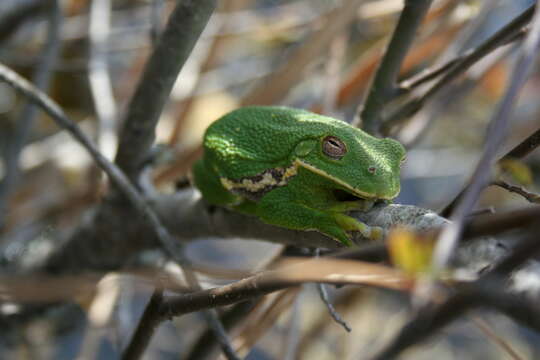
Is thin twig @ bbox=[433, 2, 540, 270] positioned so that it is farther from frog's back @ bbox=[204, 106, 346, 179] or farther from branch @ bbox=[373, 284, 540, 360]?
frog's back @ bbox=[204, 106, 346, 179]

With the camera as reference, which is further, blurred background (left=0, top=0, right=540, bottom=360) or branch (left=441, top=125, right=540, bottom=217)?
blurred background (left=0, top=0, right=540, bottom=360)

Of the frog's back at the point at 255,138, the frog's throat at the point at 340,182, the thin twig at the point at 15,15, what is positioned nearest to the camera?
the frog's throat at the point at 340,182

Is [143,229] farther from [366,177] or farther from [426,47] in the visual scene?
[426,47]

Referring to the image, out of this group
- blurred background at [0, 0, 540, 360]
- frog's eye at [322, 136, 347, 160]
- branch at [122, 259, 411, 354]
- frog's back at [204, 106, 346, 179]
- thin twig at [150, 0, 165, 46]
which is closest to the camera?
branch at [122, 259, 411, 354]

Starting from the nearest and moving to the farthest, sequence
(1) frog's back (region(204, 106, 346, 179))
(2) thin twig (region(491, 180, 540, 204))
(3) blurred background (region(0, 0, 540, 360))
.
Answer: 1. (2) thin twig (region(491, 180, 540, 204))
2. (1) frog's back (region(204, 106, 346, 179))
3. (3) blurred background (region(0, 0, 540, 360))

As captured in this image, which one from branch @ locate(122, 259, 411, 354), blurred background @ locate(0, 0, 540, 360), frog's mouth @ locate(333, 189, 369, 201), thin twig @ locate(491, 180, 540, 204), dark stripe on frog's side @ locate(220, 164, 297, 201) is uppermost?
branch @ locate(122, 259, 411, 354)

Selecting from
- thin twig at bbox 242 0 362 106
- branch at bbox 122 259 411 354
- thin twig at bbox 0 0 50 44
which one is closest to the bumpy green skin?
branch at bbox 122 259 411 354

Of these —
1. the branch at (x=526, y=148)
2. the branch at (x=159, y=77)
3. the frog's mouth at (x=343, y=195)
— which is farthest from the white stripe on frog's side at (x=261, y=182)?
the branch at (x=526, y=148)

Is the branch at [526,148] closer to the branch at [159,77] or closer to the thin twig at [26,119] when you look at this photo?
the branch at [159,77]

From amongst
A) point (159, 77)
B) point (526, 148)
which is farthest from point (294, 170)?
point (526, 148)
